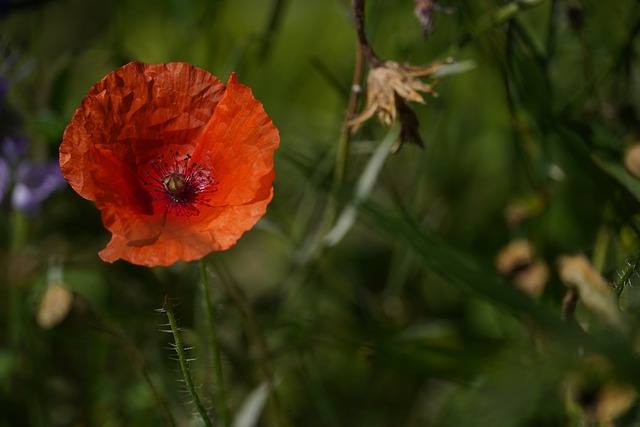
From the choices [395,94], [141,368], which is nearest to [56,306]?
[141,368]

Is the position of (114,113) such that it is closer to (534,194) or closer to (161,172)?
(161,172)

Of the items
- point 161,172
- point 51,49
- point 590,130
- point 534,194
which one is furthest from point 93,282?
point 51,49

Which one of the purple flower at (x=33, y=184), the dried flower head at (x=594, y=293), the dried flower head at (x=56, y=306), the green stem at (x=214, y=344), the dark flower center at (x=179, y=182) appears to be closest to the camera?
the dried flower head at (x=594, y=293)

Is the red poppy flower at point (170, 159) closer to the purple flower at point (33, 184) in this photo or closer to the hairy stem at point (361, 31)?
the hairy stem at point (361, 31)

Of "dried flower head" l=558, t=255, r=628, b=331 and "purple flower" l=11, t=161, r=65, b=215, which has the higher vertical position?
"dried flower head" l=558, t=255, r=628, b=331

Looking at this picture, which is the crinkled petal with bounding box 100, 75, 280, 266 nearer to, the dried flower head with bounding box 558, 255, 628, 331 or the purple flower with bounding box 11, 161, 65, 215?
the dried flower head with bounding box 558, 255, 628, 331

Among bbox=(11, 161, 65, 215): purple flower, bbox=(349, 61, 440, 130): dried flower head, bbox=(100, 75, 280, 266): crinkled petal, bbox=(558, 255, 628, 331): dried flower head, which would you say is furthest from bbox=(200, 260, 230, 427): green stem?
bbox=(11, 161, 65, 215): purple flower

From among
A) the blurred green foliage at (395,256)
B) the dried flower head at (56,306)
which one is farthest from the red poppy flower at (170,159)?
the dried flower head at (56,306)
